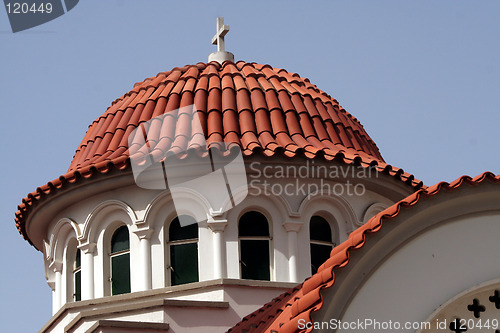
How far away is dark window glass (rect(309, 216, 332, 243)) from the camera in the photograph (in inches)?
660

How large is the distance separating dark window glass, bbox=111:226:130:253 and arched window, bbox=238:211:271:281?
1.58 m

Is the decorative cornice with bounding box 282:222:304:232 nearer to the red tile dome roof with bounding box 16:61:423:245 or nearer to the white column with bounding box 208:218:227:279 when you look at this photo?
the white column with bounding box 208:218:227:279

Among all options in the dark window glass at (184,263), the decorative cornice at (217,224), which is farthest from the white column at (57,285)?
the decorative cornice at (217,224)

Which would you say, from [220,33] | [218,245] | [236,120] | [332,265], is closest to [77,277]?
[218,245]

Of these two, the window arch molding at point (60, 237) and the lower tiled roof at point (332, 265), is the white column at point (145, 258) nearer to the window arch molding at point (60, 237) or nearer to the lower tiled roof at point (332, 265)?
the window arch molding at point (60, 237)

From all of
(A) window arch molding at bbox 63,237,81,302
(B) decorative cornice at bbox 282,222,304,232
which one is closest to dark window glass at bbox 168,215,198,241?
(B) decorative cornice at bbox 282,222,304,232

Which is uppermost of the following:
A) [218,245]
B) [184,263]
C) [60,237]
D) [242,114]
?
[242,114]

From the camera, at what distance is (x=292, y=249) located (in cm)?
1636

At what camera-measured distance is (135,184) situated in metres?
16.6

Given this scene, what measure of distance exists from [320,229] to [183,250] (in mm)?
1896

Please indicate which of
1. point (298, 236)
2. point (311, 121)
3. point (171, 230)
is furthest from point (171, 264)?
point (311, 121)

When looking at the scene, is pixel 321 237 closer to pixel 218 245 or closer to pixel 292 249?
pixel 292 249

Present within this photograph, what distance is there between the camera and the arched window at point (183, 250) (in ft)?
53.7

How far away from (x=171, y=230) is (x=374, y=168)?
285cm
